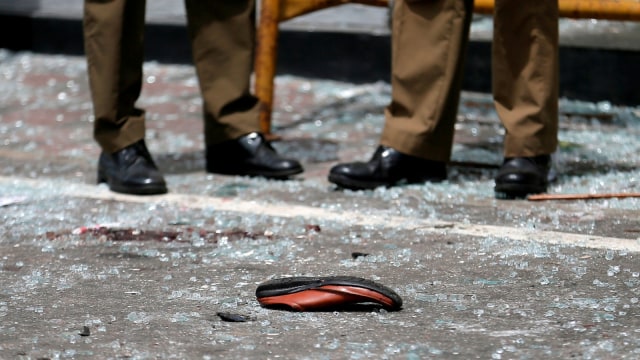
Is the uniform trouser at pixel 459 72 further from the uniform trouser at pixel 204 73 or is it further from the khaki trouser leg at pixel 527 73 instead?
the uniform trouser at pixel 204 73

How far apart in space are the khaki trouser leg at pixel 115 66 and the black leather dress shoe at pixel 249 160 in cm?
29

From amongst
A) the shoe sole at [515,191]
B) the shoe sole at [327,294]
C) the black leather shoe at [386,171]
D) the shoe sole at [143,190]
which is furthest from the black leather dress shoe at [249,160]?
the shoe sole at [327,294]

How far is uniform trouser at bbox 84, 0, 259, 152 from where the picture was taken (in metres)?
3.97

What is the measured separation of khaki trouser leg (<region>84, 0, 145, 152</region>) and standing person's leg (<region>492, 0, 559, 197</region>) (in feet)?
3.53

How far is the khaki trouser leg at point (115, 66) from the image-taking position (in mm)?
3912

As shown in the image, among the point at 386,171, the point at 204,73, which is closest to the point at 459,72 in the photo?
the point at 386,171

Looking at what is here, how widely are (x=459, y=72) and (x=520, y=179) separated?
1.40 ft

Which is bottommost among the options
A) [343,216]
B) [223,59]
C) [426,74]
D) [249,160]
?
[249,160]

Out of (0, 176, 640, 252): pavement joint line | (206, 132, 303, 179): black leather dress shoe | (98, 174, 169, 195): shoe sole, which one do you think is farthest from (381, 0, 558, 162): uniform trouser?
(98, 174, 169, 195): shoe sole

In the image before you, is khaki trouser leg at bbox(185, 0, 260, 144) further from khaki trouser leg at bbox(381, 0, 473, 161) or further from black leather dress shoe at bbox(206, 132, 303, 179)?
khaki trouser leg at bbox(381, 0, 473, 161)

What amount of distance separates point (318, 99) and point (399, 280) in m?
3.10

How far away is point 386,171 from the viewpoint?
392cm

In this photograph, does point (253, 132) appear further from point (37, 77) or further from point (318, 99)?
point (37, 77)

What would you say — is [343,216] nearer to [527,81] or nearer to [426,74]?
[426,74]
